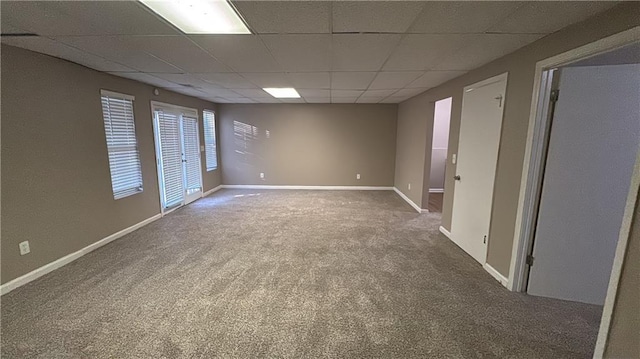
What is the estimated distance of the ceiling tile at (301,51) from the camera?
2.14 m

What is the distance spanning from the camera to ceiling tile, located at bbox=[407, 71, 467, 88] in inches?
130

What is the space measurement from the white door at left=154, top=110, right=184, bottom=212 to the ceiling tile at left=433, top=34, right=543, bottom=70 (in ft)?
14.3

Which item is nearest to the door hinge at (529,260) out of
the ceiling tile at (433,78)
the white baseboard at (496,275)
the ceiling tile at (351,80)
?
the white baseboard at (496,275)

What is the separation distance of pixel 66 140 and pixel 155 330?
2.42 meters

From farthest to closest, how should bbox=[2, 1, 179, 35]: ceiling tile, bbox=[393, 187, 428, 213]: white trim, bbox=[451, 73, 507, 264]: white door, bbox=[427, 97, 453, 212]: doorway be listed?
1. bbox=[427, 97, 453, 212]: doorway
2. bbox=[393, 187, 428, 213]: white trim
3. bbox=[451, 73, 507, 264]: white door
4. bbox=[2, 1, 179, 35]: ceiling tile

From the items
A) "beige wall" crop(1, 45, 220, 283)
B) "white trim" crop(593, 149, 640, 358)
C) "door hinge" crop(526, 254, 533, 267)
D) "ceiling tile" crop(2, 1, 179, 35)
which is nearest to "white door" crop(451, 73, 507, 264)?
"door hinge" crop(526, 254, 533, 267)

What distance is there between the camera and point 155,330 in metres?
1.94

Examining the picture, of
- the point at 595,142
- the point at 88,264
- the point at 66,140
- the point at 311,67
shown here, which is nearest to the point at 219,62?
the point at 311,67

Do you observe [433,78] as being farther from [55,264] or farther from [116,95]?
[55,264]

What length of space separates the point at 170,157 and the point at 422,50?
14.7ft

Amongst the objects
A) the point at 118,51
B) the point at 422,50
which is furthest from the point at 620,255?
the point at 118,51

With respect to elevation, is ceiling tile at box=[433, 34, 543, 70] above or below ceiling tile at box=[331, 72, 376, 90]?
below

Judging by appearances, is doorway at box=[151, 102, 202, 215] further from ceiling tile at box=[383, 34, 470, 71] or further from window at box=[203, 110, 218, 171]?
ceiling tile at box=[383, 34, 470, 71]

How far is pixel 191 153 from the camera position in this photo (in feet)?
18.4
